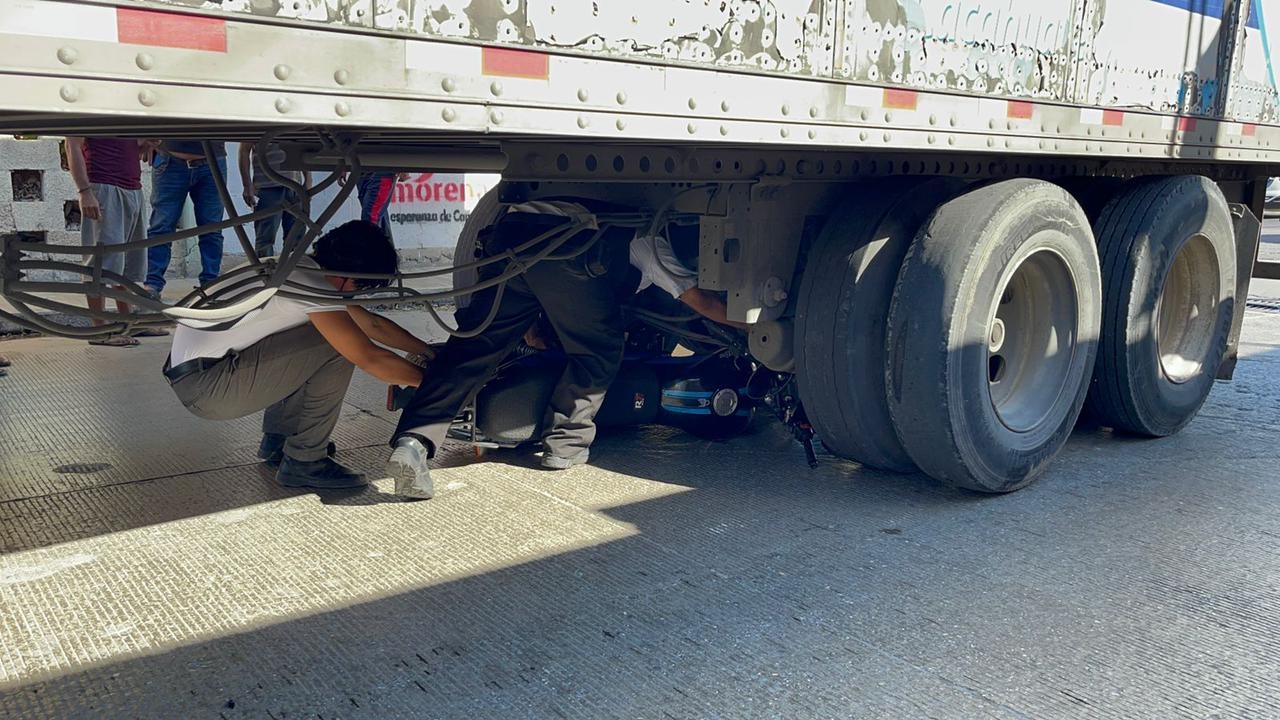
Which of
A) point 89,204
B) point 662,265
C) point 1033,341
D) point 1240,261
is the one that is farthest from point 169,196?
point 1240,261

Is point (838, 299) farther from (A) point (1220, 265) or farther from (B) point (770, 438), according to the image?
(A) point (1220, 265)

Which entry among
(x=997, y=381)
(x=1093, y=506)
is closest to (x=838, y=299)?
(x=997, y=381)

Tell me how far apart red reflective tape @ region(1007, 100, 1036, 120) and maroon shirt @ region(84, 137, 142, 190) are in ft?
16.9

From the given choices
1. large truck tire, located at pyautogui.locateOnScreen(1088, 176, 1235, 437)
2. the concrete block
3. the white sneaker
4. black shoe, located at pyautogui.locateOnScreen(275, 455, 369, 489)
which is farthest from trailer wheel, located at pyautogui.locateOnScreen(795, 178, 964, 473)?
the concrete block

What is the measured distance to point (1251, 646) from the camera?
2.97m

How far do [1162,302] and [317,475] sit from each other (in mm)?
4165

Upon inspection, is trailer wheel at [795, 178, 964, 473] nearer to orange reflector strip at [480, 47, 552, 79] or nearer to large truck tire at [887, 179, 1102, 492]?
large truck tire at [887, 179, 1102, 492]

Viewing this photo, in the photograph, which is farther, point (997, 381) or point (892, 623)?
point (997, 381)

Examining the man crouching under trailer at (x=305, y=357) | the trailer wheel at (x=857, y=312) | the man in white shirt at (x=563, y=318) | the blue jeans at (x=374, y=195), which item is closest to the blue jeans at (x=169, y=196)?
the blue jeans at (x=374, y=195)

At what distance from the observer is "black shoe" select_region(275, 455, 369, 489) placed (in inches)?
166

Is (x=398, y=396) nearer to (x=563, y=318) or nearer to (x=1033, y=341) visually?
(x=563, y=318)

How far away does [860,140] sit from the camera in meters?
3.33

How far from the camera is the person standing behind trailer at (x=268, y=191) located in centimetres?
354

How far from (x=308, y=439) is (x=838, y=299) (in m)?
2.10
